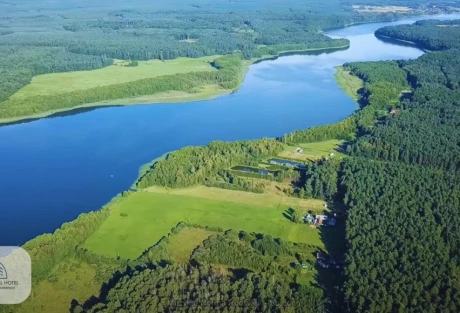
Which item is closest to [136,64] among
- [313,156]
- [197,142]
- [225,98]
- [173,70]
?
[173,70]

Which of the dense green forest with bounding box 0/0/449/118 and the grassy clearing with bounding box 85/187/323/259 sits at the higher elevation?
the dense green forest with bounding box 0/0/449/118

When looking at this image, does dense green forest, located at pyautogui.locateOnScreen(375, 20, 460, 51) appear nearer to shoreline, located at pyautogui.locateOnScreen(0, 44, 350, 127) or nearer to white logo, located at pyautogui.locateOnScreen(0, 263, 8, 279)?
shoreline, located at pyautogui.locateOnScreen(0, 44, 350, 127)

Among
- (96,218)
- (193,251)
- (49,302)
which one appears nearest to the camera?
(49,302)

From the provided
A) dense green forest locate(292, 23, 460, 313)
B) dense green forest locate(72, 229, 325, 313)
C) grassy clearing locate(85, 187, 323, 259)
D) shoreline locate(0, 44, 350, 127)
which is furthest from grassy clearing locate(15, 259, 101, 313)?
shoreline locate(0, 44, 350, 127)

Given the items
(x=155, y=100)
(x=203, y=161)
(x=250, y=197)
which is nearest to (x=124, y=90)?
(x=155, y=100)

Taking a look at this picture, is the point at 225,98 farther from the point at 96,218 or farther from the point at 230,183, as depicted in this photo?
the point at 96,218

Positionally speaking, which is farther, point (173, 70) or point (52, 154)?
point (173, 70)
